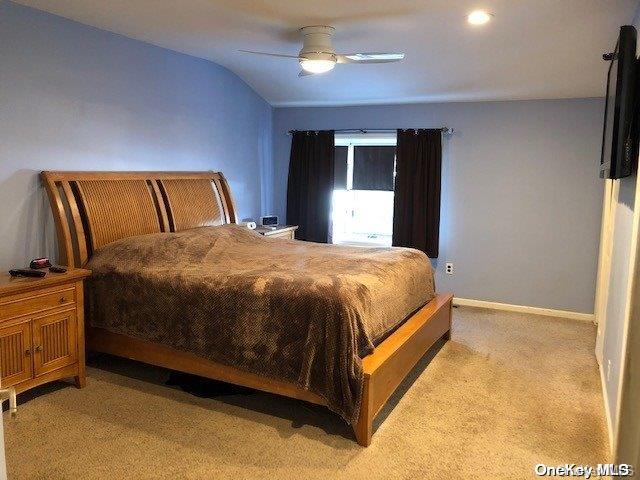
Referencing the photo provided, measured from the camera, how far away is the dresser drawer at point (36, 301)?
279 cm

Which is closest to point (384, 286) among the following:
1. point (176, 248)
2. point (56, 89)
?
point (176, 248)

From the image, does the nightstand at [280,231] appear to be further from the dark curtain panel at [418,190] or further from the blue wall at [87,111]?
the dark curtain panel at [418,190]

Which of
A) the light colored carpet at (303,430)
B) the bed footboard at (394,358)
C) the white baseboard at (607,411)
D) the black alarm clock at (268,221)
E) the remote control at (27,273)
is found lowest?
the light colored carpet at (303,430)

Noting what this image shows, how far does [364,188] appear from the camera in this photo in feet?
19.4

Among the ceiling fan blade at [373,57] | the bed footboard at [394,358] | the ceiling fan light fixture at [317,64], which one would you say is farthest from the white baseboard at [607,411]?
the ceiling fan light fixture at [317,64]

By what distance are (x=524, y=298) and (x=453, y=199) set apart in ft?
4.14

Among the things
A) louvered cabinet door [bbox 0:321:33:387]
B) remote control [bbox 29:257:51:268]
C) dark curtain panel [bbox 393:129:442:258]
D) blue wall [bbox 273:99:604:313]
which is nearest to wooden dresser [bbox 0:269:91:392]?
louvered cabinet door [bbox 0:321:33:387]

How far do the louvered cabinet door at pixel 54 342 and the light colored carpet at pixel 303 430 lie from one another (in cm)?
22

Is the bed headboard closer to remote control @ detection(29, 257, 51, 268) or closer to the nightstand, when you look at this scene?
remote control @ detection(29, 257, 51, 268)

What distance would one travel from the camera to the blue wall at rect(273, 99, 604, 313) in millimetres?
4859

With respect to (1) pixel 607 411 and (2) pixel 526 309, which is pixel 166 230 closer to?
(1) pixel 607 411

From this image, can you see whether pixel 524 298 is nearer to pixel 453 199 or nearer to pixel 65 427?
pixel 453 199

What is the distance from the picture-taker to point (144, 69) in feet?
13.7

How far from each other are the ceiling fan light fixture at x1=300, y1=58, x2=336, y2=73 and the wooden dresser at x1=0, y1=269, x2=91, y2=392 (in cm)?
208
